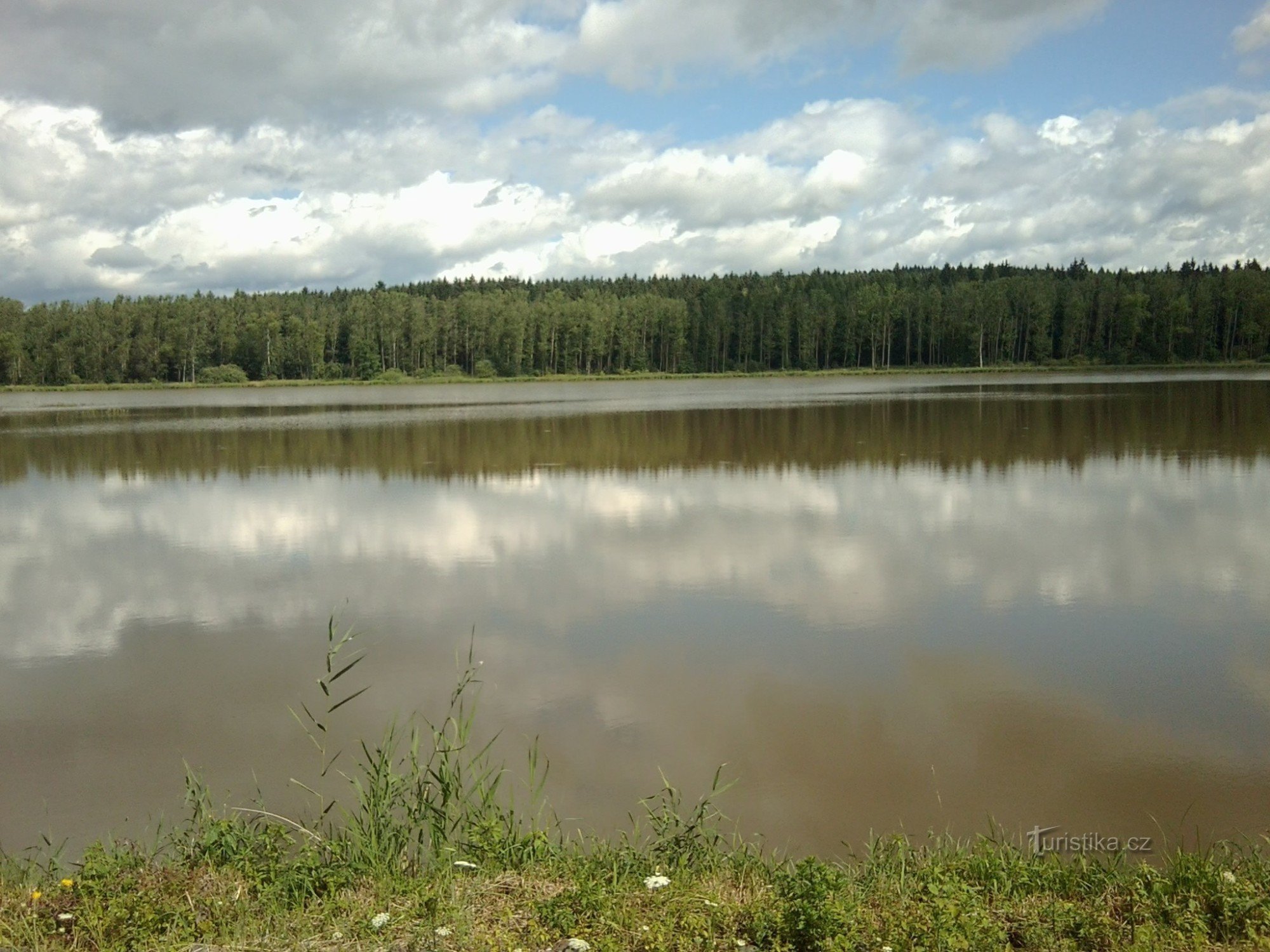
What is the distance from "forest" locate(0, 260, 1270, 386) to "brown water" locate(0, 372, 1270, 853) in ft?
314

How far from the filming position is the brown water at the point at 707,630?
6.43m

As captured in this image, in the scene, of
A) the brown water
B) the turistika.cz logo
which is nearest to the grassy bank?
the brown water

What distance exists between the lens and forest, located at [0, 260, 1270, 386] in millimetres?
109125

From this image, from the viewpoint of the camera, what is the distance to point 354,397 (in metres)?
69.9

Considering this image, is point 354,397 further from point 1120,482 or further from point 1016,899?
point 1016,899

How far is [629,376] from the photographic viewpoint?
11556 cm

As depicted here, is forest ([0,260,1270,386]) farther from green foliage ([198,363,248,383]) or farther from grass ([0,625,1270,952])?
grass ([0,625,1270,952])

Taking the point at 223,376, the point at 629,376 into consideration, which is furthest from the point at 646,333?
the point at 223,376

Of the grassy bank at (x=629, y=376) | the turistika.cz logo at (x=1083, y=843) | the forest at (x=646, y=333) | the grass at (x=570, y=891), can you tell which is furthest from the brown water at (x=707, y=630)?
the forest at (x=646, y=333)

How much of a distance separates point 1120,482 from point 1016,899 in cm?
1475

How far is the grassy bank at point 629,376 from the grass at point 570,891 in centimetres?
9716

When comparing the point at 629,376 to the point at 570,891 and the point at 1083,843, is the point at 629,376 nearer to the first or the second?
the point at 1083,843

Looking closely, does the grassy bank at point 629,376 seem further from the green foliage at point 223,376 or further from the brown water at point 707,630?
the brown water at point 707,630

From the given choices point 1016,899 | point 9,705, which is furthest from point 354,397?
point 1016,899
